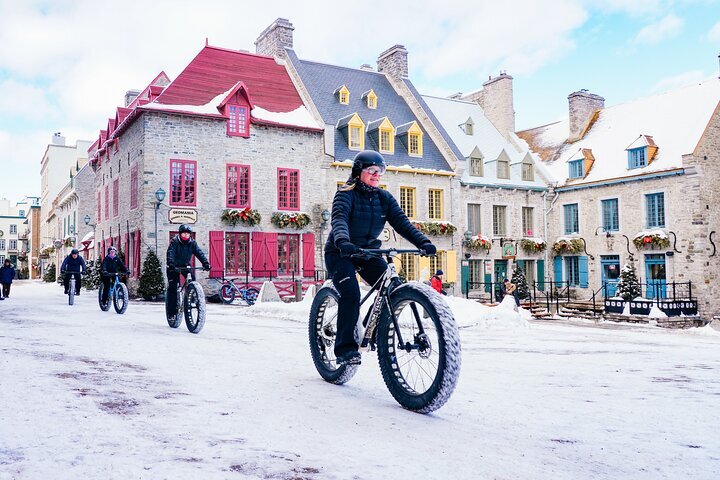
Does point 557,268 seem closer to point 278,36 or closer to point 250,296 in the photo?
point 250,296

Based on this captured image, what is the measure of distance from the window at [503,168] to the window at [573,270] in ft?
17.4

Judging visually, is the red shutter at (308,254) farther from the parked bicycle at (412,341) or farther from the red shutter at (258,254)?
the parked bicycle at (412,341)

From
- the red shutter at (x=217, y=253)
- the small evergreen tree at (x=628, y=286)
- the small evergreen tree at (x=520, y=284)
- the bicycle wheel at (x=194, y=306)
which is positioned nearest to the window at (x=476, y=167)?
the small evergreen tree at (x=520, y=284)

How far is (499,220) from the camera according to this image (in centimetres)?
3155

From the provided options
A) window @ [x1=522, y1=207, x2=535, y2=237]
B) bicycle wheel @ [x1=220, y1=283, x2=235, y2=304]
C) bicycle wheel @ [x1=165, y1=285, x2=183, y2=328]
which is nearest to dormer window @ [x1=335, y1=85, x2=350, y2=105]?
window @ [x1=522, y1=207, x2=535, y2=237]

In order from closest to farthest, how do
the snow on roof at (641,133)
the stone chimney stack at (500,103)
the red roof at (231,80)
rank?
the red roof at (231,80)
the snow on roof at (641,133)
the stone chimney stack at (500,103)

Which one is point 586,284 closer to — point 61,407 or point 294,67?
point 294,67

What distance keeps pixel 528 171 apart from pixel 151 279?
65.0 feet

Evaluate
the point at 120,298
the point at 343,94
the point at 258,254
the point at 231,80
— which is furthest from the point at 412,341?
the point at 343,94

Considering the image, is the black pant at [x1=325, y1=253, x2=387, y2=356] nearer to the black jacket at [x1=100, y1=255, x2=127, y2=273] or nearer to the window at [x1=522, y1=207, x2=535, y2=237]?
the black jacket at [x1=100, y1=255, x2=127, y2=273]

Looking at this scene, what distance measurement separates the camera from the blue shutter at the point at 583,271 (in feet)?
101

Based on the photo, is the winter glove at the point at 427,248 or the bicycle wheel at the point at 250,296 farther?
the bicycle wheel at the point at 250,296

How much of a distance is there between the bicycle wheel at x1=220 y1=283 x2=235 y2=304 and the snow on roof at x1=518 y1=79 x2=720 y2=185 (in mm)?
18534

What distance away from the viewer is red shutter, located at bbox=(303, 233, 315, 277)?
25.8 metres
